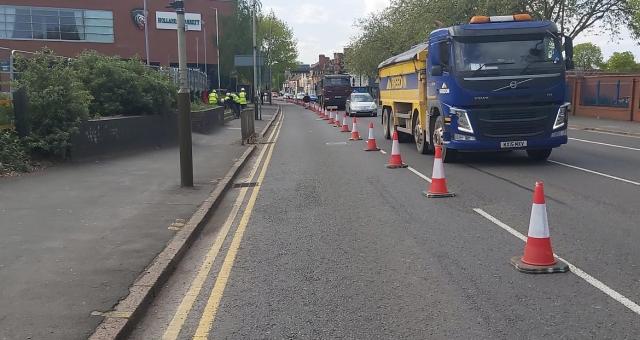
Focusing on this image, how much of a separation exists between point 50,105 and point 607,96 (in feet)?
87.8

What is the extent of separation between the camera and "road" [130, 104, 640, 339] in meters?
4.50

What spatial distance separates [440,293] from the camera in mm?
5145

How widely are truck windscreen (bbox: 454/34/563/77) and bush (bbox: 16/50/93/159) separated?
8.19 metres

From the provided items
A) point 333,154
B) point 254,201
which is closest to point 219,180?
point 254,201

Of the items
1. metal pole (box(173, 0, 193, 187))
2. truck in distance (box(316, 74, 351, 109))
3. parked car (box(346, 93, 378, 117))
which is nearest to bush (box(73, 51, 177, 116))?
metal pole (box(173, 0, 193, 187))

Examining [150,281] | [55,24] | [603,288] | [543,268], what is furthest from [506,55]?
[55,24]

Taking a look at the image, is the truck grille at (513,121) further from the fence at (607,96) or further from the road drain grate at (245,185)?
the fence at (607,96)

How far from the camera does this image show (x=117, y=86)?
54.0ft

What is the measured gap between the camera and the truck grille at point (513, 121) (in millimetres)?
12562

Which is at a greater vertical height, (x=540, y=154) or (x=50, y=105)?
(x=50, y=105)

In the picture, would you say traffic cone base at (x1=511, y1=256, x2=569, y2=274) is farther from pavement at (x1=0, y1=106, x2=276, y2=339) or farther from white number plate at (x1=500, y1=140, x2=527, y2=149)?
white number plate at (x1=500, y1=140, x2=527, y2=149)

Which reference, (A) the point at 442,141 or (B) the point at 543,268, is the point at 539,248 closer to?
(B) the point at 543,268

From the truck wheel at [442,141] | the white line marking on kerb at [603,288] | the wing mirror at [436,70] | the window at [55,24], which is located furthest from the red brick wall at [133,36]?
the white line marking on kerb at [603,288]

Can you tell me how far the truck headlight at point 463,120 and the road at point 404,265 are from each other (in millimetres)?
1569
